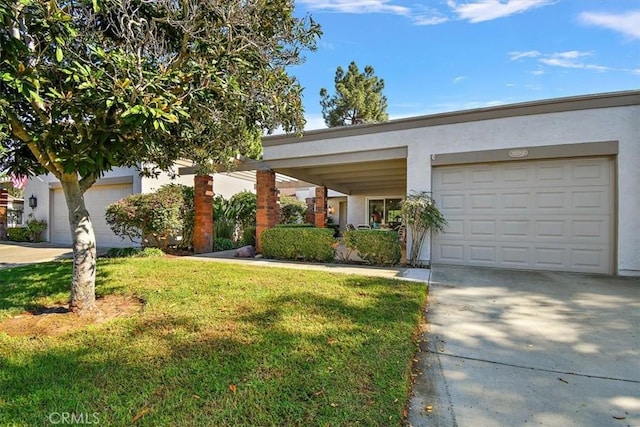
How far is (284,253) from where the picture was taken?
9.04 m

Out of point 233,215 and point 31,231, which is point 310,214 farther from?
point 31,231

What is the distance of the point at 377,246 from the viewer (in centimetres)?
790

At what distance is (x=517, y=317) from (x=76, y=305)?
19.3 feet

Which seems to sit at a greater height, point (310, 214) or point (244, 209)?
point (244, 209)

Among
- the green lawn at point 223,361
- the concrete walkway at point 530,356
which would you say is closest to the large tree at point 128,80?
the green lawn at point 223,361

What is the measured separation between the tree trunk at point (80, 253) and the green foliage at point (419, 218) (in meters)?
6.15

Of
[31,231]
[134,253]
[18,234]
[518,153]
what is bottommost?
[134,253]

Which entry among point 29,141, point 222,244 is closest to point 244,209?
point 222,244

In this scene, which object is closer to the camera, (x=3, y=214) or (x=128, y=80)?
(x=128, y=80)

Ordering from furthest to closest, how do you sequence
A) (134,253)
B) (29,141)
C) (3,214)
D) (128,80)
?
(3,214) < (134,253) < (29,141) < (128,80)

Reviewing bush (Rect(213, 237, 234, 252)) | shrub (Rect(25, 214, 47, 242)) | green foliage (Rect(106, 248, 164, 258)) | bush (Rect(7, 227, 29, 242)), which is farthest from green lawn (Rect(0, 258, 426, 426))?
bush (Rect(7, 227, 29, 242))

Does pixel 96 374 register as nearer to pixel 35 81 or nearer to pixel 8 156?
pixel 35 81

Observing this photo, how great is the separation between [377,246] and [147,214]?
6.51 meters

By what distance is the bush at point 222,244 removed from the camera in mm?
11308
